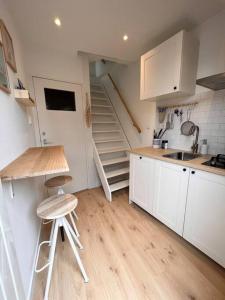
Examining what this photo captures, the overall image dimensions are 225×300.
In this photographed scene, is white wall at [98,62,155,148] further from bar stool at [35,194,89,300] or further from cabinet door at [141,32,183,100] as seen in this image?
bar stool at [35,194,89,300]

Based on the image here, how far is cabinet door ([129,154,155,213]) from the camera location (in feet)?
6.06

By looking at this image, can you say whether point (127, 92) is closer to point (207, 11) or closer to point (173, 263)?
point (207, 11)

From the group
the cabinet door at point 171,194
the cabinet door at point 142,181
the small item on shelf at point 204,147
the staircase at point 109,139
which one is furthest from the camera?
the staircase at point 109,139

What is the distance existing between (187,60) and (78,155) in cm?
218

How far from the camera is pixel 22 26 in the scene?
1616 mm

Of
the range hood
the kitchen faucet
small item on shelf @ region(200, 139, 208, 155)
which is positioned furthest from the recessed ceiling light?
small item on shelf @ region(200, 139, 208, 155)

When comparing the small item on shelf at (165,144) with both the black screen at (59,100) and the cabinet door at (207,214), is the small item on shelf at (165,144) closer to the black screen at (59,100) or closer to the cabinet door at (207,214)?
the cabinet door at (207,214)

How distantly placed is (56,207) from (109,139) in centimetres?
206

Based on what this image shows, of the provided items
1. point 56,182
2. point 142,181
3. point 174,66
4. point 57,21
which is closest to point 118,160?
point 142,181

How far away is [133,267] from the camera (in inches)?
51.4

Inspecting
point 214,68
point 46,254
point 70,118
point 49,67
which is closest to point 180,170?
point 214,68

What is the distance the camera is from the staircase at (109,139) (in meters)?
2.83

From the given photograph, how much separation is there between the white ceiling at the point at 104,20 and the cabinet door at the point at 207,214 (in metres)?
1.69

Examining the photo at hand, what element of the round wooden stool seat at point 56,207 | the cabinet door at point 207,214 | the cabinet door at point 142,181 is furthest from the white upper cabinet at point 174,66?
→ the round wooden stool seat at point 56,207
